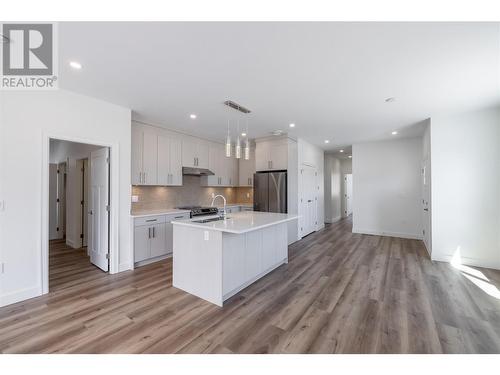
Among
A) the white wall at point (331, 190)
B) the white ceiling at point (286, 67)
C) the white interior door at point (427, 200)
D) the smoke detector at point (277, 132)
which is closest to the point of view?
the white ceiling at point (286, 67)

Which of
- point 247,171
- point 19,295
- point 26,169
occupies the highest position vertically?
point 247,171

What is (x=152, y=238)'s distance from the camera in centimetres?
394

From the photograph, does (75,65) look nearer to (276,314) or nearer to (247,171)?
(276,314)

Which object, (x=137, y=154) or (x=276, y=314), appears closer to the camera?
(x=276, y=314)

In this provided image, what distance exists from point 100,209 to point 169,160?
5.23ft

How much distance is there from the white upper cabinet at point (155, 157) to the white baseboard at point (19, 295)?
2002 mm

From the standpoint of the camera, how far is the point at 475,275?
3408 mm

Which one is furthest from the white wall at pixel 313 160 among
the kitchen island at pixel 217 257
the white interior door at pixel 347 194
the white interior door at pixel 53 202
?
the white interior door at pixel 53 202

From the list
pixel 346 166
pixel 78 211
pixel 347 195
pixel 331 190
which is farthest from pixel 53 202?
pixel 347 195

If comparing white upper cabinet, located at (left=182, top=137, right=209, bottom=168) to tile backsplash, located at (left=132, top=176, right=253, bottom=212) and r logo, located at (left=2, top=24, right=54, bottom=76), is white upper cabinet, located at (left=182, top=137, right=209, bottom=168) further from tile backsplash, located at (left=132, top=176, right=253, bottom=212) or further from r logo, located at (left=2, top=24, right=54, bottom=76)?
r logo, located at (left=2, top=24, right=54, bottom=76)

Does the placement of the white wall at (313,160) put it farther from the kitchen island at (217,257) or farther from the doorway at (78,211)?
the doorway at (78,211)

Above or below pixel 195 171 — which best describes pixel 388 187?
below

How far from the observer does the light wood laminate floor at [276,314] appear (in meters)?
1.87

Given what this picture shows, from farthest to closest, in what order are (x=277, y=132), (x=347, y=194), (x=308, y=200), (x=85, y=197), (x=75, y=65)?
(x=347, y=194) → (x=308, y=200) → (x=85, y=197) → (x=277, y=132) → (x=75, y=65)
